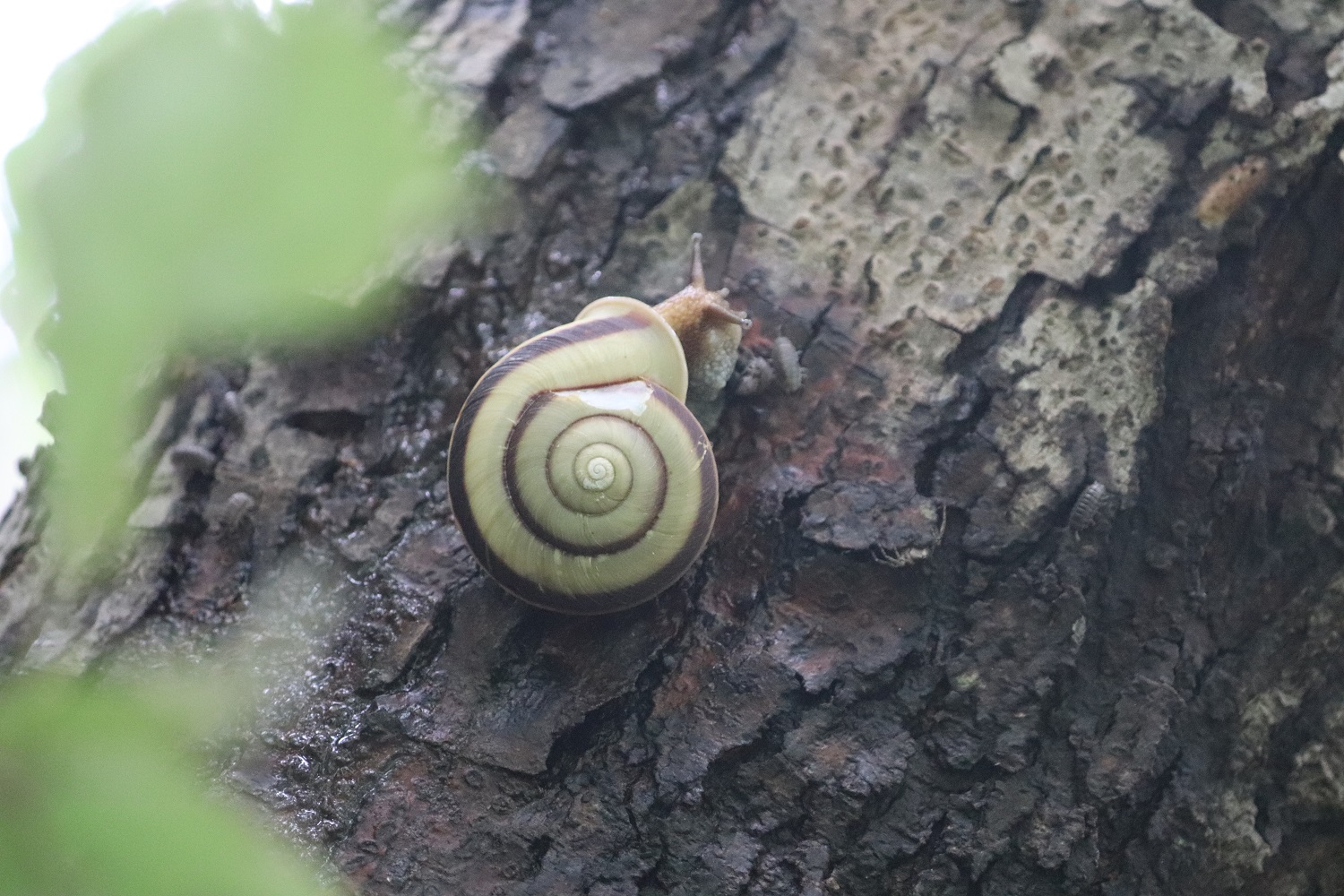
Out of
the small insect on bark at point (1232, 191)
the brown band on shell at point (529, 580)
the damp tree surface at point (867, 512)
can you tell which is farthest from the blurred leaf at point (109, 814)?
the small insect on bark at point (1232, 191)

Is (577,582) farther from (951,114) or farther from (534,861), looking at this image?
(951,114)

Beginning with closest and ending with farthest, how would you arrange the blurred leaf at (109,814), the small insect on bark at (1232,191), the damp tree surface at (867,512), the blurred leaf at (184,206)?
1. the blurred leaf at (109,814)
2. the damp tree surface at (867,512)
3. the small insect on bark at (1232,191)
4. the blurred leaf at (184,206)

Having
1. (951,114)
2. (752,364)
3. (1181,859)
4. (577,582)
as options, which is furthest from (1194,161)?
(577,582)

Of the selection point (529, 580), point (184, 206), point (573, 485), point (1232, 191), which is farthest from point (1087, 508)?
point (184, 206)

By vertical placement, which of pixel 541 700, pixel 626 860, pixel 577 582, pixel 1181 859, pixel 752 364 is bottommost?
pixel 1181 859

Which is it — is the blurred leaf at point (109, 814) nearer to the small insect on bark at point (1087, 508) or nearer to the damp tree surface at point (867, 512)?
the damp tree surface at point (867, 512)

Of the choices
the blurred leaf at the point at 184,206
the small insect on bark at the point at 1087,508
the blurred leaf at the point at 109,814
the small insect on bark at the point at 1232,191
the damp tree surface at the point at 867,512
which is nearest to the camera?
the blurred leaf at the point at 109,814

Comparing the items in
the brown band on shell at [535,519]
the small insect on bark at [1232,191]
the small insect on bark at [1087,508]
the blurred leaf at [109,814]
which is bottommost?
the blurred leaf at [109,814]
